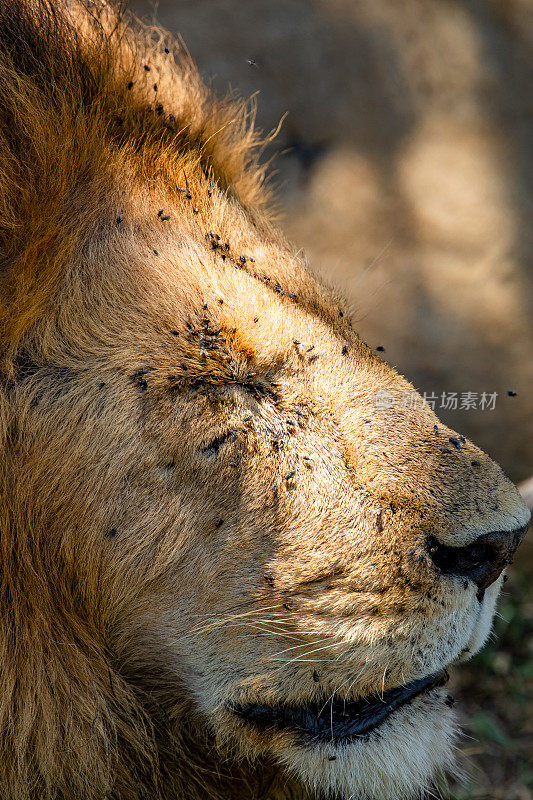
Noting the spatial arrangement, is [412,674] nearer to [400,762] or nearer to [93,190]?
[400,762]

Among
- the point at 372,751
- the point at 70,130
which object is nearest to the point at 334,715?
the point at 372,751

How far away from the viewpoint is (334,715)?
1667 mm

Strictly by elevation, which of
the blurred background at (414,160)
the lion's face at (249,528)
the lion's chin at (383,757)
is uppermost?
the blurred background at (414,160)

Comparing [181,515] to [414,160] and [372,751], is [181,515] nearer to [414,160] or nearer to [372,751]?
[372,751]

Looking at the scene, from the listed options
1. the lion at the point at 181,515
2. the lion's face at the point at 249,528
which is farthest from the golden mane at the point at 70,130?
the lion's face at the point at 249,528

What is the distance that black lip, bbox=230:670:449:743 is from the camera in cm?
166

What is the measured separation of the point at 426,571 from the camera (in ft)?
5.28

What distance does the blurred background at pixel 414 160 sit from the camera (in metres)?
3.44

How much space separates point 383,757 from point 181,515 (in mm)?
705

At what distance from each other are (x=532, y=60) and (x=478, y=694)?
114 inches

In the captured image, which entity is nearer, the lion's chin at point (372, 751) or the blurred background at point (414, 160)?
the lion's chin at point (372, 751)

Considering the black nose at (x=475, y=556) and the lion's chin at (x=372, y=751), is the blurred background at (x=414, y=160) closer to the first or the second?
the lion's chin at (x=372, y=751)

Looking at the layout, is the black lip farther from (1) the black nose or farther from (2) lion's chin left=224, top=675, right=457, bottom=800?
(1) the black nose

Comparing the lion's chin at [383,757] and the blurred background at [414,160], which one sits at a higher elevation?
the blurred background at [414,160]
